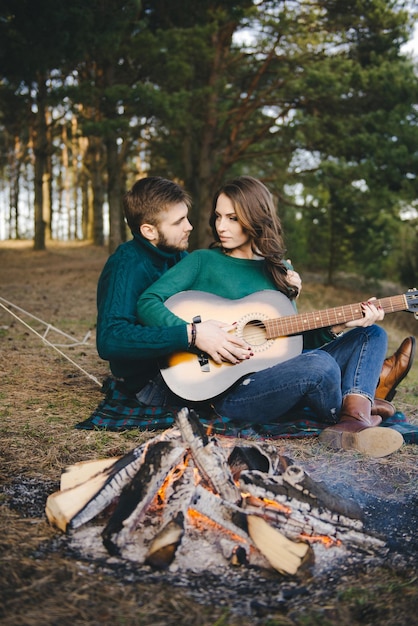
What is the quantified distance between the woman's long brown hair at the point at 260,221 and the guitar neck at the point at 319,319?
0.82 feet

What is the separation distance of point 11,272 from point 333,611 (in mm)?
15223

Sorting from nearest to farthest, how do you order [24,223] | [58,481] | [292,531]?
[292,531], [58,481], [24,223]

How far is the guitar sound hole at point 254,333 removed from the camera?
11.6ft

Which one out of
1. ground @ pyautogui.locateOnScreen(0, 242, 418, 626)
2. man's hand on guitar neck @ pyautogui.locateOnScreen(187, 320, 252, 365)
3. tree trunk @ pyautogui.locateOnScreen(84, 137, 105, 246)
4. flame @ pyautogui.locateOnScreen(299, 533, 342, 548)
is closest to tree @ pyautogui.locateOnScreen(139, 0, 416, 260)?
tree trunk @ pyautogui.locateOnScreen(84, 137, 105, 246)

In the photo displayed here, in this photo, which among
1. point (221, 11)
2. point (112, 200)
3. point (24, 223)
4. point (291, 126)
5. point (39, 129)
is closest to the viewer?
point (221, 11)

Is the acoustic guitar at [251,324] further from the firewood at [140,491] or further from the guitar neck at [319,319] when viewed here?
the firewood at [140,491]

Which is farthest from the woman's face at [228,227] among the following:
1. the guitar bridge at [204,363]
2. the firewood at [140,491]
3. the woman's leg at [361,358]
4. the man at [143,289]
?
the firewood at [140,491]

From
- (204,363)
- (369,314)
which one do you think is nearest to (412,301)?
(369,314)

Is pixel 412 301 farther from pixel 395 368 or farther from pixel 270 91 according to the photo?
pixel 270 91

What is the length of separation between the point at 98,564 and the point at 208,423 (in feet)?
4.98

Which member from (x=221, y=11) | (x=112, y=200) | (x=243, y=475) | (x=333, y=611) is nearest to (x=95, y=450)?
(x=243, y=475)

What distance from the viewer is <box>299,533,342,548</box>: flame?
223 centimetres

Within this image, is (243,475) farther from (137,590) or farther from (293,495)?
(137,590)

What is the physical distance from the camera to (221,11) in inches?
480
